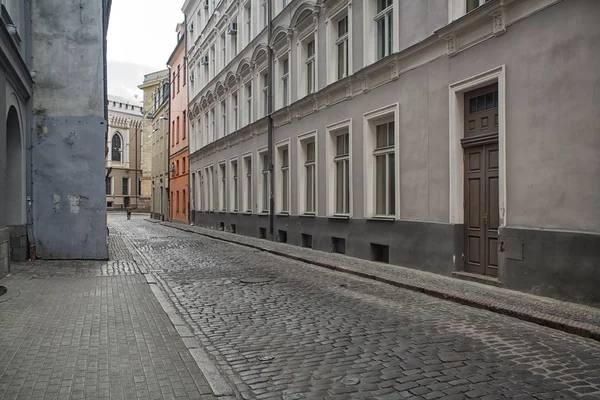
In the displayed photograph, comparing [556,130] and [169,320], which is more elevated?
[556,130]

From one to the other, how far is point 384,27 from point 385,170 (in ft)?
11.8

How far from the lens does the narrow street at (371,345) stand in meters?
4.57

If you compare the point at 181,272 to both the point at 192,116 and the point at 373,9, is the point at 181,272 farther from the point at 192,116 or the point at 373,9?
the point at 192,116

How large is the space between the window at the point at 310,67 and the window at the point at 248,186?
7.25 metres

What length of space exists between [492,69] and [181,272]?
777 cm

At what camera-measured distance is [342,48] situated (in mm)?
15867

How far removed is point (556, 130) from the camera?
8367 millimetres

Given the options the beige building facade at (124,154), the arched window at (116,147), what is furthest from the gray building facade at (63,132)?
the arched window at (116,147)

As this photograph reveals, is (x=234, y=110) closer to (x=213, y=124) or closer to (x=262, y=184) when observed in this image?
(x=213, y=124)

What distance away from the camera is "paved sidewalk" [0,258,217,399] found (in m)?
4.54

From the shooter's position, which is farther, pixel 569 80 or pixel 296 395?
pixel 569 80

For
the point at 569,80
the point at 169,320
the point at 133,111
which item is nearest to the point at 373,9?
the point at 569,80

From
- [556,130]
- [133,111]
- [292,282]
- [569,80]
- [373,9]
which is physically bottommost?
[292,282]

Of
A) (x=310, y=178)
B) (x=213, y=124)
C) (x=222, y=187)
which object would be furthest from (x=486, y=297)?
(x=213, y=124)
